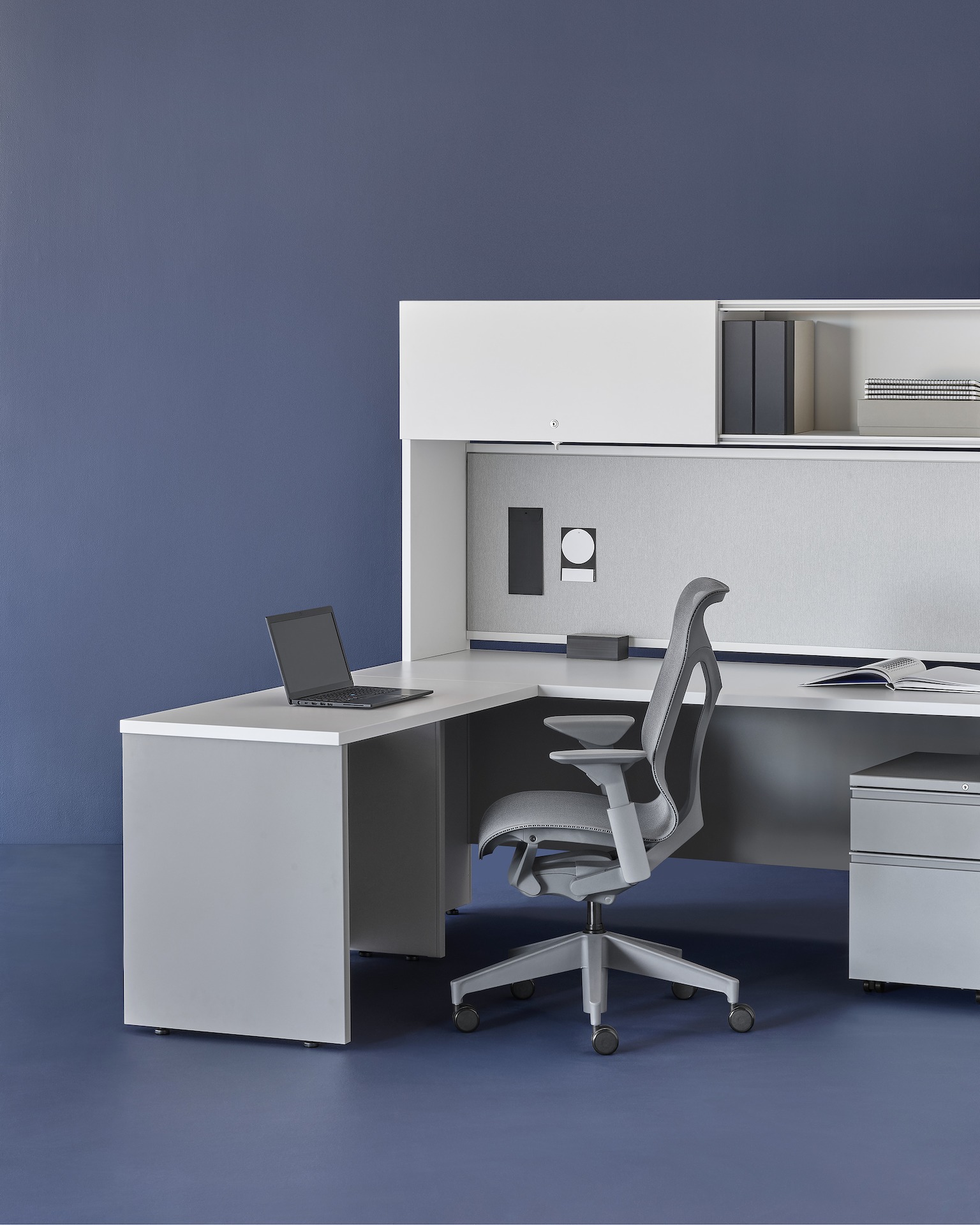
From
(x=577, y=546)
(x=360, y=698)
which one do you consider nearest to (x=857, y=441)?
(x=577, y=546)

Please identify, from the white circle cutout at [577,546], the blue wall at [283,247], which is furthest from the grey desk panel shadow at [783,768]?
the blue wall at [283,247]

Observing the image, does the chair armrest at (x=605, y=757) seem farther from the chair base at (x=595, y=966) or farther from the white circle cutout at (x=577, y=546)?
the white circle cutout at (x=577, y=546)

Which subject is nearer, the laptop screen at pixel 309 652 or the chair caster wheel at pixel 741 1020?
the chair caster wheel at pixel 741 1020

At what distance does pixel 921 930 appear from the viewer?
3.41 m

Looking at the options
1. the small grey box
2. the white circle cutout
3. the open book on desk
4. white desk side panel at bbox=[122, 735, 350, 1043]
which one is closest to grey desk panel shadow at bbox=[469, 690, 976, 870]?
the small grey box

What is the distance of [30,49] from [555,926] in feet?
10.6

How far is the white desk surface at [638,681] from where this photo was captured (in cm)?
342

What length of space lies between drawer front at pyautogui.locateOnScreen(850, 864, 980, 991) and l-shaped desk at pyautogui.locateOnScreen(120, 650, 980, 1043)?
0.37 meters

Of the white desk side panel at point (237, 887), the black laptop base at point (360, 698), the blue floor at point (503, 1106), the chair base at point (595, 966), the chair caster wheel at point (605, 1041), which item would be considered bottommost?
the blue floor at point (503, 1106)

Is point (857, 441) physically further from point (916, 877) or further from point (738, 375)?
point (916, 877)

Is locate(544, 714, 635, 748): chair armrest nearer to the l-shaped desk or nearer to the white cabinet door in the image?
the l-shaped desk

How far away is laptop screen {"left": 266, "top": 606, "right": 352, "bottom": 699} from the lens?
3.42 meters

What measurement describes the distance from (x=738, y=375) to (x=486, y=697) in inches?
39.8

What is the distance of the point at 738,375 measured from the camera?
3.81 m
